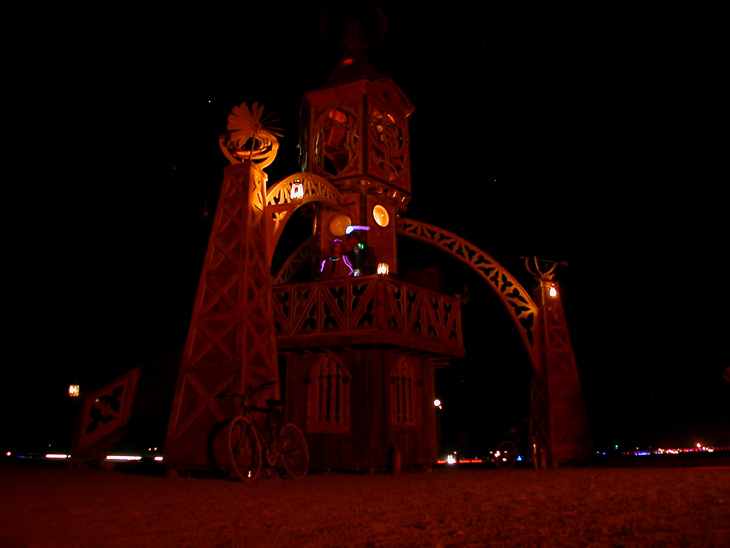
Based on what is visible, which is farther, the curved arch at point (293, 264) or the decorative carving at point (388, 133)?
the curved arch at point (293, 264)

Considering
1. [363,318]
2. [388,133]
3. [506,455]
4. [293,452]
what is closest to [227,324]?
[293,452]

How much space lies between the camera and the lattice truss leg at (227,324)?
9.67 meters

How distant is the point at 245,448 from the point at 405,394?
243 inches

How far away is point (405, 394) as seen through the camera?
14648 millimetres

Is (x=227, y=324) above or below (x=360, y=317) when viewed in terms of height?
below

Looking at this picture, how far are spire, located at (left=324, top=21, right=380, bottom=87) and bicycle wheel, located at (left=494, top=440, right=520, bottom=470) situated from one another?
10.6 metres

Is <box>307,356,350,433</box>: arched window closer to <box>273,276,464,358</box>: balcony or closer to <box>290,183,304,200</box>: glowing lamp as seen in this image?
<box>273,276,464,358</box>: balcony

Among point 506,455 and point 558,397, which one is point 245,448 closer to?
point 506,455

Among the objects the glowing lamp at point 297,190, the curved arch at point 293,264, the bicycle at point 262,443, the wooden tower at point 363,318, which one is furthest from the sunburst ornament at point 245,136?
the curved arch at point 293,264

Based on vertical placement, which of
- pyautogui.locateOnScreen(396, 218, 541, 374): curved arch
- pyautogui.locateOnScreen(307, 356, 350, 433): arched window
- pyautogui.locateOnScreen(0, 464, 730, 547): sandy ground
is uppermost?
pyautogui.locateOnScreen(396, 218, 541, 374): curved arch

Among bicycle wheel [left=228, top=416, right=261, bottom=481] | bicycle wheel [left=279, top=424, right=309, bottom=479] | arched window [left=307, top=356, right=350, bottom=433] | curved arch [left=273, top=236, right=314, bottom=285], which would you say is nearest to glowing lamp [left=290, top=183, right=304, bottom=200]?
arched window [left=307, top=356, right=350, bottom=433]

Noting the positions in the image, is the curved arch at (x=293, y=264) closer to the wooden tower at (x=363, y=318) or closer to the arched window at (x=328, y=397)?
the wooden tower at (x=363, y=318)

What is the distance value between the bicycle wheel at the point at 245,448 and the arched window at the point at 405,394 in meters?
5.31

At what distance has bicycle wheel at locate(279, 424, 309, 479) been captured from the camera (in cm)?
983
